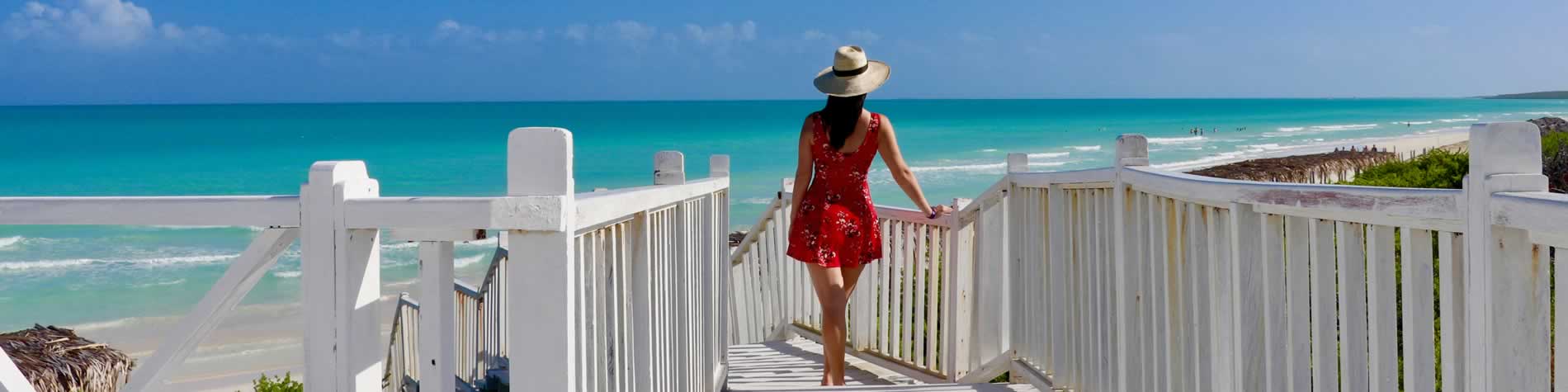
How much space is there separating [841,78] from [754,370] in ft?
5.88

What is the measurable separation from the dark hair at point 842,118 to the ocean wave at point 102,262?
672 inches

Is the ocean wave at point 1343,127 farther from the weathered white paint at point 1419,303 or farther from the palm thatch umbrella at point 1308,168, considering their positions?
the weathered white paint at point 1419,303

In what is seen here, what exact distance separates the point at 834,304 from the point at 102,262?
18.4 meters

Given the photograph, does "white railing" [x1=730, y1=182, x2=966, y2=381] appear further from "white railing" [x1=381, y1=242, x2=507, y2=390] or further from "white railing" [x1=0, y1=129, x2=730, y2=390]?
"white railing" [x1=0, y1=129, x2=730, y2=390]

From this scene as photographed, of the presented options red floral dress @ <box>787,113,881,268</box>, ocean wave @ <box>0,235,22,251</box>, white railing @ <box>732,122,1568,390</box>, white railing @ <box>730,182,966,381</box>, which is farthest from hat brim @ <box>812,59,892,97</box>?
ocean wave @ <box>0,235,22,251</box>

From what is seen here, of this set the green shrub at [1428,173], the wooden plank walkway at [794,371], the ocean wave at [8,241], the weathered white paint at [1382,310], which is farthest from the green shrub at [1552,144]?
the ocean wave at [8,241]

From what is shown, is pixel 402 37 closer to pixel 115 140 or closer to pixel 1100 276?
pixel 115 140

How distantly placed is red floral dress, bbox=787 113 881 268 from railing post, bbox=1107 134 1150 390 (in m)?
1.43

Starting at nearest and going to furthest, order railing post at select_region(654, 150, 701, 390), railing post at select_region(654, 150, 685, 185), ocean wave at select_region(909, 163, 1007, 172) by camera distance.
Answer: railing post at select_region(654, 150, 701, 390)
railing post at select_region(654, 150, 685, 185)
ocean wave at select_region(909, 163, 1007, 172)

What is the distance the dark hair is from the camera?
4750 mm

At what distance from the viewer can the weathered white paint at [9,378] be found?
1849 millimetres

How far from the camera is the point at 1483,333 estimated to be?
64.9 inches

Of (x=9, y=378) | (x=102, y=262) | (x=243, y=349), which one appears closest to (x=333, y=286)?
(x=9, y=378)

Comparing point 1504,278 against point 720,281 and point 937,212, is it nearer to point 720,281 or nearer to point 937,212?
point 720,281
